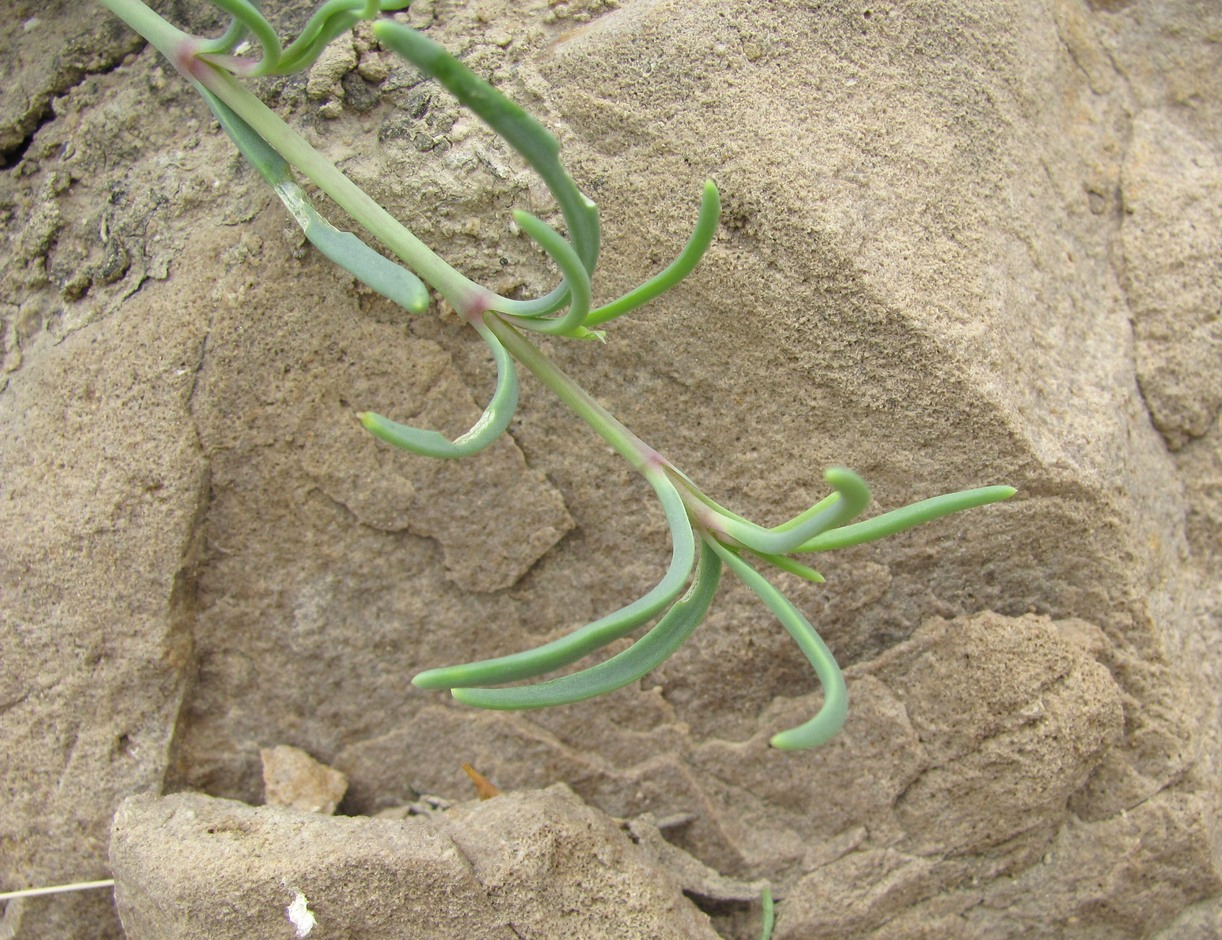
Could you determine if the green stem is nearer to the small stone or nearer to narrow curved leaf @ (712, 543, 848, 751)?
narrow curved leaf @ (712, 543, 848, 751)

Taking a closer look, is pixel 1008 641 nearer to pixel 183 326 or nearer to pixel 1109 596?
pixel 1109 596

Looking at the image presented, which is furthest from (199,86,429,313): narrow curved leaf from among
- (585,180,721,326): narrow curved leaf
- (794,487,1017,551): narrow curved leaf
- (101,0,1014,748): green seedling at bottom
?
(794,487,1017,551): narrow curved leaf

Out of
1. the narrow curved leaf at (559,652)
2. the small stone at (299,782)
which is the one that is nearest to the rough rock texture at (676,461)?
the small stone at (299,782)

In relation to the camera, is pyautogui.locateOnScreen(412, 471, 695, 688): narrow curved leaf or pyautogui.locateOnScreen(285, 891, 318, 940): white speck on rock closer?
pyautogui.locateOnScreen(412, 471, 695, 688): narrow curved leaf

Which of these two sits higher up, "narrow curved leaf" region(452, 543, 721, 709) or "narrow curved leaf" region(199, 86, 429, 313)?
"narrow curved leaf" region(199, 86, 429, 313)

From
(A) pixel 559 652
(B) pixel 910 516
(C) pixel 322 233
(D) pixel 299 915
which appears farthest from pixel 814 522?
(D) pixel 299 915

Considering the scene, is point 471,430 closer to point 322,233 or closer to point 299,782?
point 322,233
